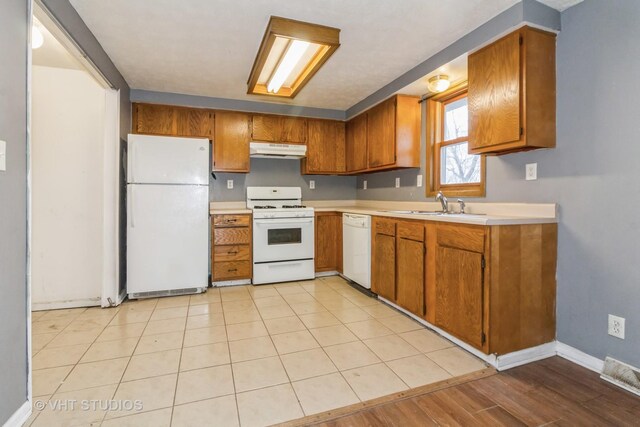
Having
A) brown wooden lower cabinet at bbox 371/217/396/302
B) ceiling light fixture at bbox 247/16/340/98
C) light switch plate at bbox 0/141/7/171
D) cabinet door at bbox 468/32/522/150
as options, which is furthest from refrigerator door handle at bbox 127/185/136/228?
cabinet door at bbox 468/32/522/150

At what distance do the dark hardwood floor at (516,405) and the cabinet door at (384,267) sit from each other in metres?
1.20

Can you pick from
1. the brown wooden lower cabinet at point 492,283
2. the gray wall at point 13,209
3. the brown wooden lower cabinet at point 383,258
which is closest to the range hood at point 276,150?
the brown wooden lower cabinet at point 383,258

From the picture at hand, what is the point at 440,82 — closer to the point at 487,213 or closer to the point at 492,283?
the point at 487,213

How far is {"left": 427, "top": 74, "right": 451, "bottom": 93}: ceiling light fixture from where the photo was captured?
284 cm

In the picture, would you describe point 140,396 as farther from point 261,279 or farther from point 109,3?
point 109,3

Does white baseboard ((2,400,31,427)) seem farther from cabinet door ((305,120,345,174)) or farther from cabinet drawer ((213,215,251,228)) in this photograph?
cabinet door ((305,120,345,174))

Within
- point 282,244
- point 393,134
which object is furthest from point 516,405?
point 282,244

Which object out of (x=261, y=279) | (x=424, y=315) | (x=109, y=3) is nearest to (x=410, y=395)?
(x=424, y=315)

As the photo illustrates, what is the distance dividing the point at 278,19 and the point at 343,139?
251 cm

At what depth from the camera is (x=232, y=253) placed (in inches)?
149

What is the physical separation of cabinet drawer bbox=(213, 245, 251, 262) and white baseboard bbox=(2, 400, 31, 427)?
226 centimetres

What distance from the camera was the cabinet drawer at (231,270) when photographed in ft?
12.3

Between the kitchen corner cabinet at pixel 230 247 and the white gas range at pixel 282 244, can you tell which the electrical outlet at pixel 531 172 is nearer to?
the white gas range at pixel 282 244

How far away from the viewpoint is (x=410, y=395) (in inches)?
66.7
